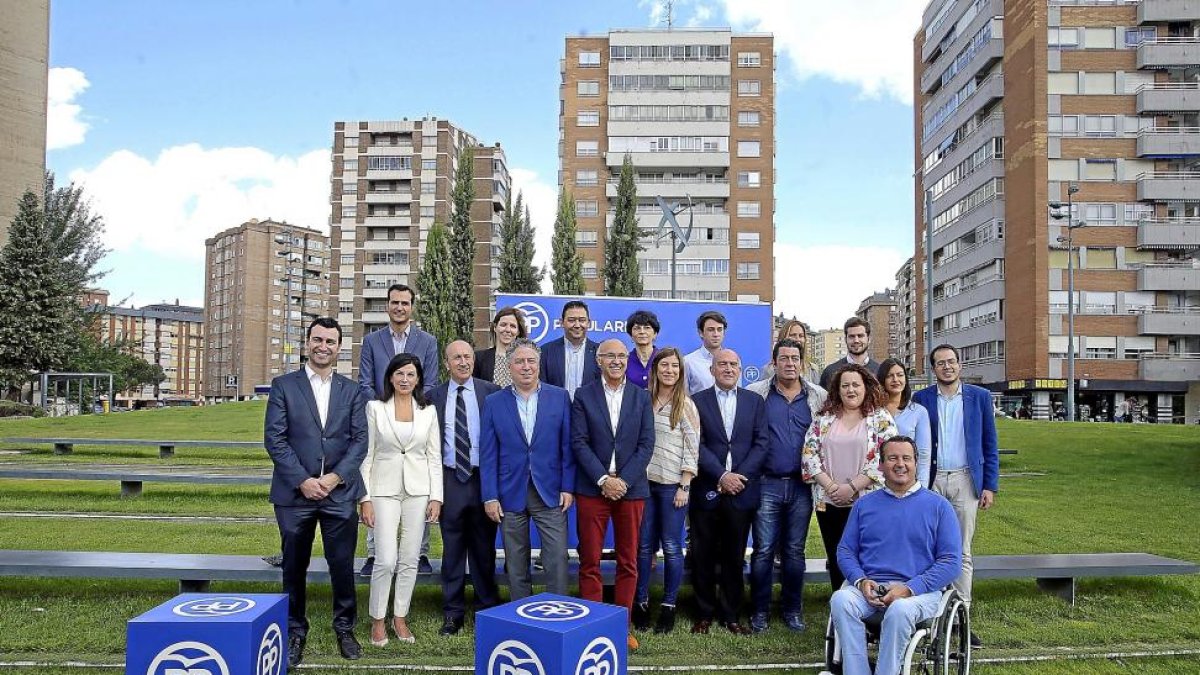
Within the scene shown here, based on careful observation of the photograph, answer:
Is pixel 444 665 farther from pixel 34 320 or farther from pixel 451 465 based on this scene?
pixel 34 320

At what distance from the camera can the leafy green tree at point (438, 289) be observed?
50.9 meters

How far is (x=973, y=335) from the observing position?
203 ft

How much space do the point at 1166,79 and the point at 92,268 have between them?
6592 centimetres

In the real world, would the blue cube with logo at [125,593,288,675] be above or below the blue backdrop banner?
below

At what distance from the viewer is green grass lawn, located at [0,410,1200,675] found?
6.04 meters

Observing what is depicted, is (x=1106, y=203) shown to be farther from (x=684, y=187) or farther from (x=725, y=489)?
(x=725, y=489)

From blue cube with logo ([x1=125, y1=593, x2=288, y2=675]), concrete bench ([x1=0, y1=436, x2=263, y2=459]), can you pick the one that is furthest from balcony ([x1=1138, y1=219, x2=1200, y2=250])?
blue cube with logo ([x1=125, y1=593, x2=288, y2=675])

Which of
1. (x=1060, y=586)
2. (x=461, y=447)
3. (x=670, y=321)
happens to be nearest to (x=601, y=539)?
(x=461, y=447)

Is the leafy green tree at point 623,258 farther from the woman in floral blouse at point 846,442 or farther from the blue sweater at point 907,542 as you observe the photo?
the blue sweater at point 907,542

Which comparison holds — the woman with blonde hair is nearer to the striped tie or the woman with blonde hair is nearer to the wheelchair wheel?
the striped tie

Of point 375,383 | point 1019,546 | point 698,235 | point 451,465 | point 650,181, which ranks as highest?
point 650,181

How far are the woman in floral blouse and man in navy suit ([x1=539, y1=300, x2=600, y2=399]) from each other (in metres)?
1.94

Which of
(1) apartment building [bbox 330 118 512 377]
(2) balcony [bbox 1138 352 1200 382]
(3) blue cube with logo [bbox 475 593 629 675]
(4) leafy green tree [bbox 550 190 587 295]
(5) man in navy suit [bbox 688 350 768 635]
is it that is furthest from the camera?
(1) apartment building [bbox 330 118 512 377]

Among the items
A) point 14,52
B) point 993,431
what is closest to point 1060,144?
point 993,431
